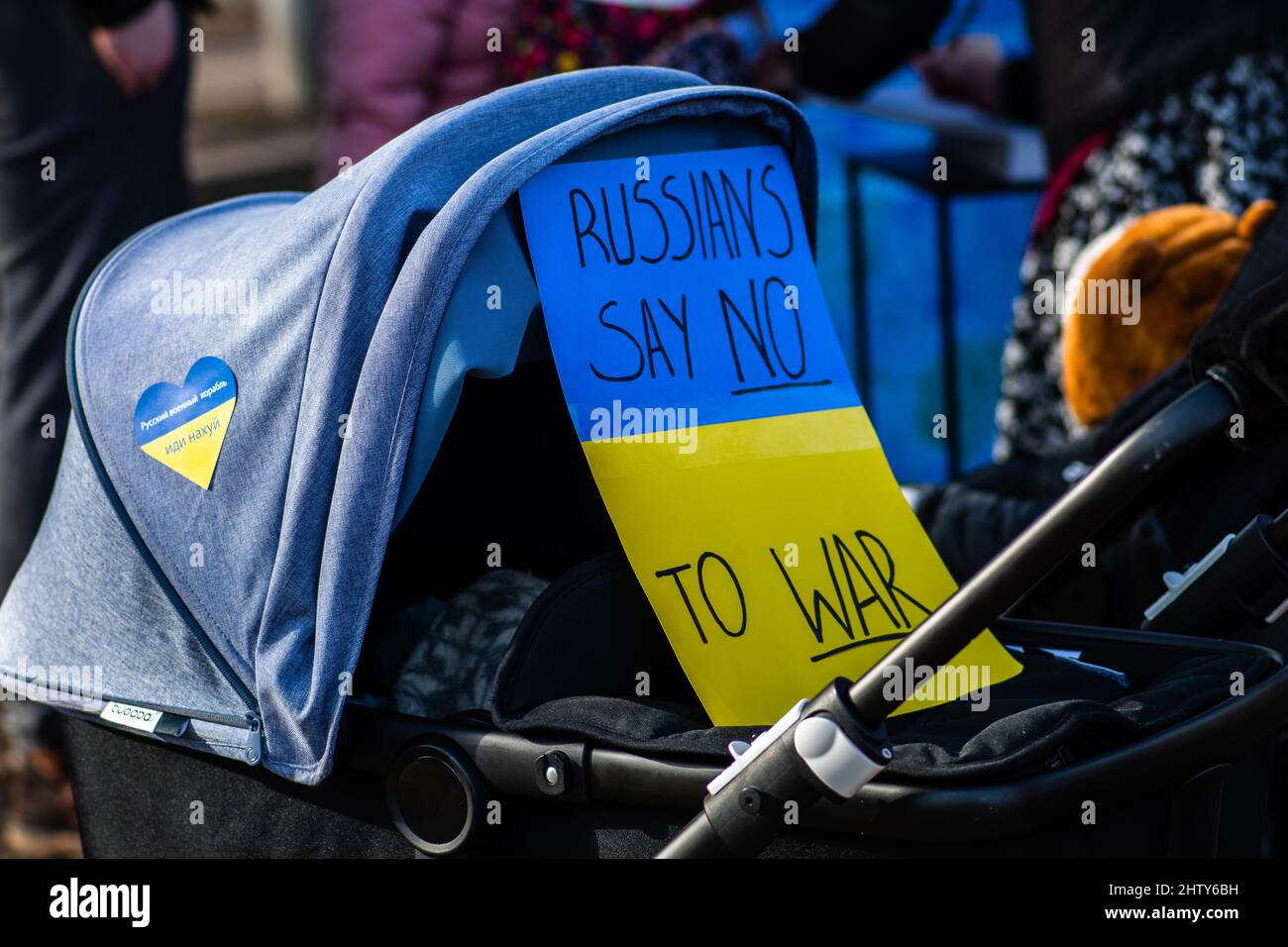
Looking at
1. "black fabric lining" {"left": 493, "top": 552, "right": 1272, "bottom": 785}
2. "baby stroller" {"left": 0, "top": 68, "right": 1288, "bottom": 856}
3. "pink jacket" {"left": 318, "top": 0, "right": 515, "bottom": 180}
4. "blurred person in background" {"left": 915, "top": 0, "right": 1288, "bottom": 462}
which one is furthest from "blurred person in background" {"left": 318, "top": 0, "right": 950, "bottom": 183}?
"black fabric lining" {"left": 493, "top": 552, "right": 1272, "bottom": 785}

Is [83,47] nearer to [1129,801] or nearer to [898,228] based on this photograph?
[898,228]

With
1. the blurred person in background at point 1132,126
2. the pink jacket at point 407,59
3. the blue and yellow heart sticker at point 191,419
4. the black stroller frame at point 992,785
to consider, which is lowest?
the black stroller frame at point 992,785

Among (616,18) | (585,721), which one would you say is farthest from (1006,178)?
(585,721)

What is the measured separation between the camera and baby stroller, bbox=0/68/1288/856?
1074 mm

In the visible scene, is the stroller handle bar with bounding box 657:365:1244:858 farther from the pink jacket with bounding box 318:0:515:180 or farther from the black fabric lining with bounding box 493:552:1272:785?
the pink jacket with bounding box 318:0:515:180

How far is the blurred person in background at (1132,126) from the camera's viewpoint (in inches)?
90.0

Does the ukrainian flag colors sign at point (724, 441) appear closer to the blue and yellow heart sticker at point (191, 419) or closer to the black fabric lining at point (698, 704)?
the black fabric lining at point (698, 704)

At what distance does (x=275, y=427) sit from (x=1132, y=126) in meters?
1.63

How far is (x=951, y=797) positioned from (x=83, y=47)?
7.15 feet

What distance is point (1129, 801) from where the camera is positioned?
3.55 ft

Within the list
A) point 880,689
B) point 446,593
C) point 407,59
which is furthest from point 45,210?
point 880,689

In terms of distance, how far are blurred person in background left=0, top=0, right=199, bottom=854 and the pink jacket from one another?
55 cm

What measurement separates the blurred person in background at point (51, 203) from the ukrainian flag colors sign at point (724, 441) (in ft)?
4.97

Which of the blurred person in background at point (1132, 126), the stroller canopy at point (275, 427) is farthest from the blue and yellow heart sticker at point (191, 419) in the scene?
the blurred person in background at point (1132, 126)
